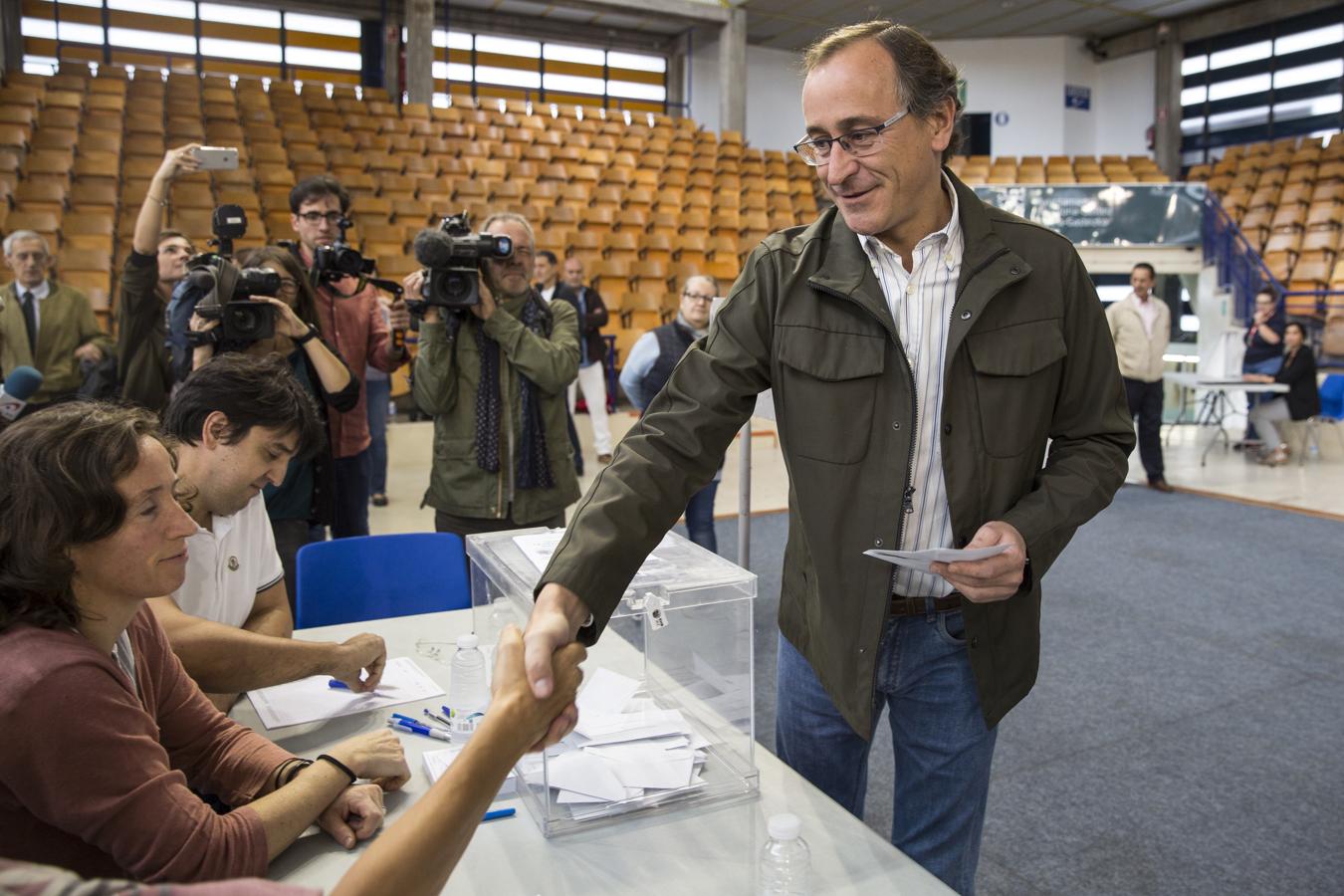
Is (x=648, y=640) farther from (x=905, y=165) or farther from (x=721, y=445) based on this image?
(x=905, y=165)

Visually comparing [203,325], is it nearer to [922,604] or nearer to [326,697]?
[326,697]

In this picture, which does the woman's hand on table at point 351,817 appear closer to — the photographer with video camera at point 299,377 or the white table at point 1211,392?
the photographer with video camera at point 299,377

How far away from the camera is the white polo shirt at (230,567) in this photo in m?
1.79

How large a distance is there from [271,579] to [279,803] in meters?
0.83

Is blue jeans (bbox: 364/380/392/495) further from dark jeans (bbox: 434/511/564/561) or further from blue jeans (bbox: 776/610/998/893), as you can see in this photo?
blue jeans (bbox: 776/610/998/893)

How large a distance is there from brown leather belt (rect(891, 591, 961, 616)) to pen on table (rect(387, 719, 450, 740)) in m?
0.74

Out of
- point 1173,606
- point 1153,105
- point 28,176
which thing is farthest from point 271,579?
point 1153,105

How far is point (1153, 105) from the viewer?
14.2 m

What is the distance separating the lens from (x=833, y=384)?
1.34 m

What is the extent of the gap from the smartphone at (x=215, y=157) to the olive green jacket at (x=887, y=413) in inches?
91.3

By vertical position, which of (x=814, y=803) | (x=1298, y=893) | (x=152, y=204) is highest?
(x=152, y=204)

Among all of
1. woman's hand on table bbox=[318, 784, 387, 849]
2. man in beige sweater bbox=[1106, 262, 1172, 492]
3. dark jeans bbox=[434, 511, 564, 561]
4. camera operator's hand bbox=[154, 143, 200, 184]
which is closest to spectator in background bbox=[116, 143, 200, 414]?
camera operator's hand bbox=[154, 143, 200, 184]

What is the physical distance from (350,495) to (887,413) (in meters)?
2.09

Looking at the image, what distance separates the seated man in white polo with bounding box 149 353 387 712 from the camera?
1.67m
